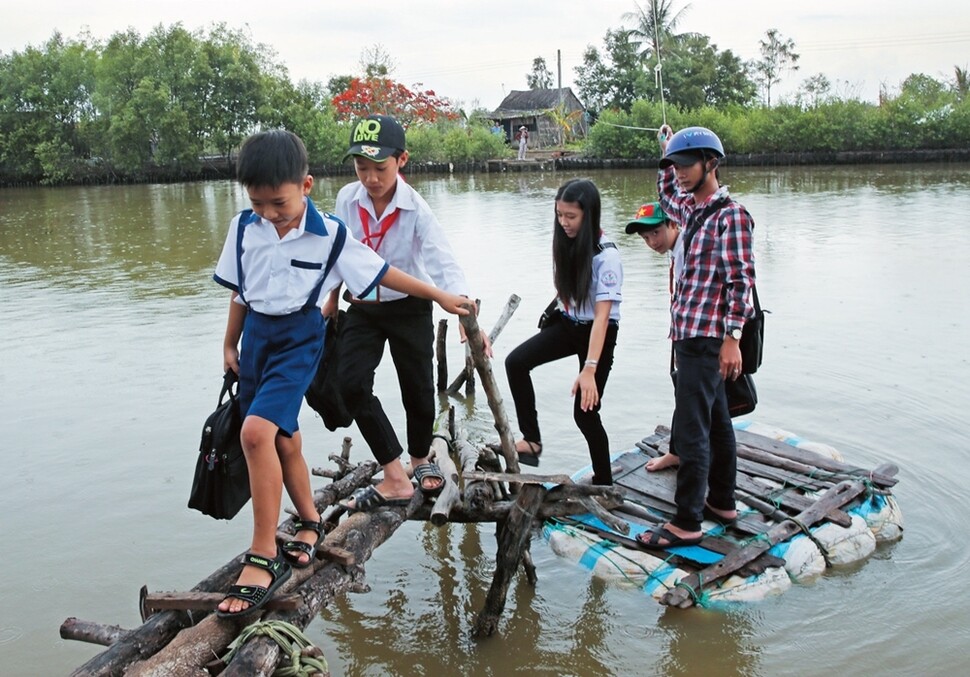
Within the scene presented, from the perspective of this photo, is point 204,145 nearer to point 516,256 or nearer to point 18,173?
point 18,173

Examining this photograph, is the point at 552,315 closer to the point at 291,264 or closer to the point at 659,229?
the point at 659,229

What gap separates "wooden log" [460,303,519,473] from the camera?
157 inches

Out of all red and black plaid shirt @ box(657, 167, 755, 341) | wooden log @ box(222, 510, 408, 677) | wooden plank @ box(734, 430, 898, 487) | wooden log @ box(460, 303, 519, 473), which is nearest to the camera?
wooden log @ box(222, 510, 408, 677)

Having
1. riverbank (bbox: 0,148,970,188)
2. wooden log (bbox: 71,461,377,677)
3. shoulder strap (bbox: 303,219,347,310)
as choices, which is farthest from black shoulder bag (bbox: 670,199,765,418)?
riverbank (bbox: 0,148,970,188)

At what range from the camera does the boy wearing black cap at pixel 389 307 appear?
4125mm

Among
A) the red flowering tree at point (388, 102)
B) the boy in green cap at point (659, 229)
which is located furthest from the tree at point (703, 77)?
the boy in green cap at point (659, 229)

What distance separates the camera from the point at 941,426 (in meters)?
6.89

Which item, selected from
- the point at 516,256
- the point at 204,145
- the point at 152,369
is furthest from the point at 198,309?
the point at 204,145

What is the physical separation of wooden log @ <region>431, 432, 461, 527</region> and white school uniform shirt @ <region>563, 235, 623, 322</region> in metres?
1.06

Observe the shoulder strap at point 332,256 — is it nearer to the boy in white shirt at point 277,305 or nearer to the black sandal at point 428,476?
the boy in white shirt at point 277,305

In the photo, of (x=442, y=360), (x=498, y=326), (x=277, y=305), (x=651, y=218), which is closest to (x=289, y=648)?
(x=277, y=305)

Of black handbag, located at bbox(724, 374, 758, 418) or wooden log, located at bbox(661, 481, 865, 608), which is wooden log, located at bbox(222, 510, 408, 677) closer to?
wooden log, located at bbox(661, 481, 865, 608)

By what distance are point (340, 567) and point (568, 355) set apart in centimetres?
188

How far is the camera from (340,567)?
11.9 feet
